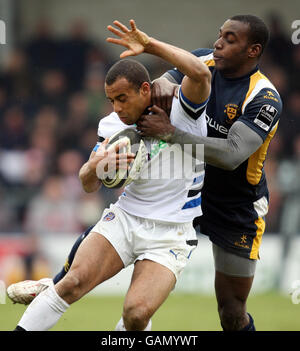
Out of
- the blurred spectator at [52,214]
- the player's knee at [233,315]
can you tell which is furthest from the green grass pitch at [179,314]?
the player's knee at [233,315]

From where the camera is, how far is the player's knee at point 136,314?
4.75 m

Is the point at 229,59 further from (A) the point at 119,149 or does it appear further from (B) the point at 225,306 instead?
(B) the point at 225,306

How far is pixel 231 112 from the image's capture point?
18.3ft

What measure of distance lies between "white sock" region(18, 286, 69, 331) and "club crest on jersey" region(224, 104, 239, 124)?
6.35 feet

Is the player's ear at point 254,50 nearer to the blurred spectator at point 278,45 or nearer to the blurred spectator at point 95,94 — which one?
the blurred spectator at point 95,94

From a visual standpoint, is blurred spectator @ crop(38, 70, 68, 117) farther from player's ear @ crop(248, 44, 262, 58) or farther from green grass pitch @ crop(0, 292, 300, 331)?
player's ear @ crop(248, 44, 262, 58)

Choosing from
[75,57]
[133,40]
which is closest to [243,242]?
[133,40]

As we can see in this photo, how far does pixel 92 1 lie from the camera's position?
15.9m

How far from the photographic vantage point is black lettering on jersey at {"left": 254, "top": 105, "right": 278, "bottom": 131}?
5359 millimetres

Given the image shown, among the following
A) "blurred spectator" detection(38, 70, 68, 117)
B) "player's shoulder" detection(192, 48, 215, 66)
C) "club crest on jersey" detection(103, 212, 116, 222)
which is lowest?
"blurred spectator" detection(38, 70, 68, 117)

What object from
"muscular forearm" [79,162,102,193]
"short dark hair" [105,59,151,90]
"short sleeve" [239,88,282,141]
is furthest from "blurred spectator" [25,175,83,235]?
"short dark hair" [105,59,151,90]

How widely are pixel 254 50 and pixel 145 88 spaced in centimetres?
109

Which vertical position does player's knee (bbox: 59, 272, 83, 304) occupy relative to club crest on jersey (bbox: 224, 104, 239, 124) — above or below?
below

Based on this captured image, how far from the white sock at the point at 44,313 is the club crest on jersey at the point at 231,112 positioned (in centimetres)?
193
